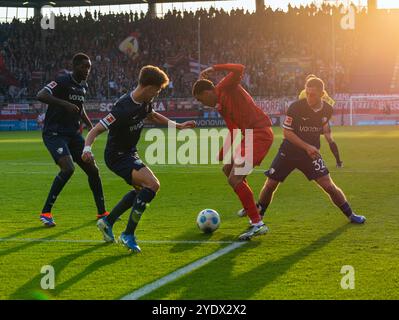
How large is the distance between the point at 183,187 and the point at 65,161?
4.32m

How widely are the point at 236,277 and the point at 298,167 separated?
11.0 ft

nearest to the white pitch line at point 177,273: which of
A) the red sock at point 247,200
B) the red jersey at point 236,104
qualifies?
the red sock at point 247,200

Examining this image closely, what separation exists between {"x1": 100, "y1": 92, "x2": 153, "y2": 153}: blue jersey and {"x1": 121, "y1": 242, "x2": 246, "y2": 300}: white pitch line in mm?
1572

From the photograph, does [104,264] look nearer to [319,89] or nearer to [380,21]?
[319,89]

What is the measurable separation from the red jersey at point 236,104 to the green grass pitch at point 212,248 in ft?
4.44

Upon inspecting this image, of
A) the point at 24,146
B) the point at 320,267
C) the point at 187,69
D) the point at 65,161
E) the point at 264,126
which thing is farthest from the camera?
the point at 187,69

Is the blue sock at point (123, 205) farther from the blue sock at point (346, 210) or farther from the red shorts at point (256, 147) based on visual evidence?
the blue sock at point (346, 210)

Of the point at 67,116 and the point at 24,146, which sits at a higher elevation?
the point at 67,116

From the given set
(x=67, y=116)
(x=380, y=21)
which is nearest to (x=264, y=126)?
(x=67, y=116)

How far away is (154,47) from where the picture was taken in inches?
2078

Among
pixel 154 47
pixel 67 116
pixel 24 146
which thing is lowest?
pixel 24 146

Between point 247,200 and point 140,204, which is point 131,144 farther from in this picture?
point 247,200

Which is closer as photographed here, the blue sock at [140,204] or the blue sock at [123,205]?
the blue sock at [140,204]

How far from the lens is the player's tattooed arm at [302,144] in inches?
340
